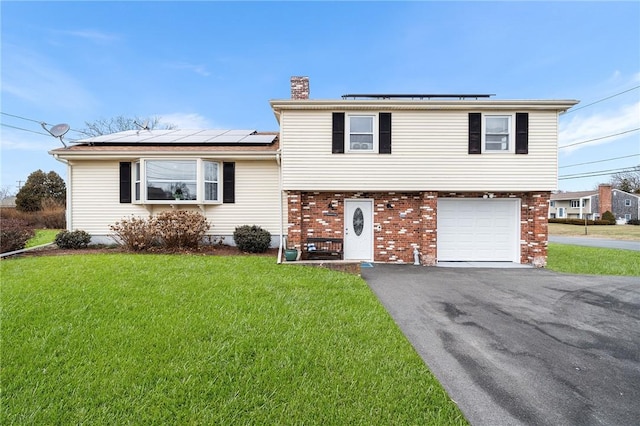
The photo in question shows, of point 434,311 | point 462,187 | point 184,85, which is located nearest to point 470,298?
point 434,311

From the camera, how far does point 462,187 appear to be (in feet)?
29.7

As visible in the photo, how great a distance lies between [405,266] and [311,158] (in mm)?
4640

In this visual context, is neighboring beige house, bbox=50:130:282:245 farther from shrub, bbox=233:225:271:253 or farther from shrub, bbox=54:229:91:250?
shrub, bbox=233:225:271:253

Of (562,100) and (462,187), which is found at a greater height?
(562,100)

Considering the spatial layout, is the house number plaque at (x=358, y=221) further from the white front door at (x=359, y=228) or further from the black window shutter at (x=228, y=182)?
the black window shutter at (x=228, y=182)

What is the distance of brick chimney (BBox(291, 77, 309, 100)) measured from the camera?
10297mm

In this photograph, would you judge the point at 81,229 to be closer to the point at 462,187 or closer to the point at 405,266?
the point at 405,266

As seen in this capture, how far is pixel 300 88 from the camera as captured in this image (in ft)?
33.8

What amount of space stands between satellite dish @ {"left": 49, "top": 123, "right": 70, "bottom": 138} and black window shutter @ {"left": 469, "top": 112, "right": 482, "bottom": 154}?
47.6ft

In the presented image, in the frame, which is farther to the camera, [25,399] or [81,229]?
[81,229]

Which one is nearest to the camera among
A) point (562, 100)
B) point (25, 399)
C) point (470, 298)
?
point (25, 399)

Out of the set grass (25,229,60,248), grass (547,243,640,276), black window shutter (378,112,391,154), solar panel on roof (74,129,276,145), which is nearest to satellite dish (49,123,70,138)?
solar panel on roof (74,129,276,145)

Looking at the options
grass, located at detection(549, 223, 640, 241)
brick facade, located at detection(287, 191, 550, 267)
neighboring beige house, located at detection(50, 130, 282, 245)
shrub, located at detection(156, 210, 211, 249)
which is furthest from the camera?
grass, located at detection(549, 223, 640, 241)

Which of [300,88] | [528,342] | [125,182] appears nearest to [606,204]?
[300,88]
